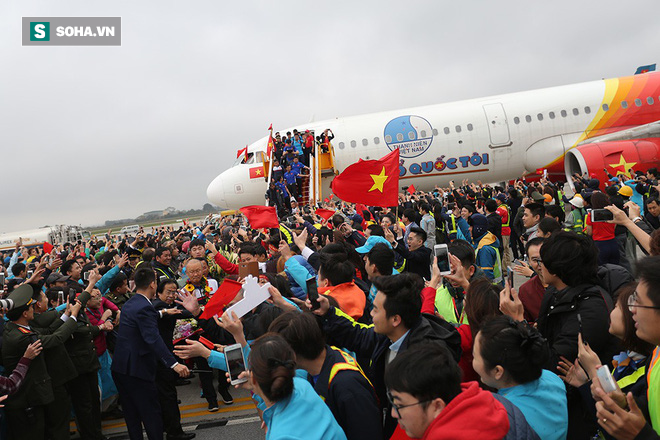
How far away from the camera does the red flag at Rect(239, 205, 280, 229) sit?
845 centimetres

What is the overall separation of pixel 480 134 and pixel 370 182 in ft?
39.4

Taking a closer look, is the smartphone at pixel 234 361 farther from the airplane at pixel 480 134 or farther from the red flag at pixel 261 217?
the airplane at pixel 480 134

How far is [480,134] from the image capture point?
18.6 meters

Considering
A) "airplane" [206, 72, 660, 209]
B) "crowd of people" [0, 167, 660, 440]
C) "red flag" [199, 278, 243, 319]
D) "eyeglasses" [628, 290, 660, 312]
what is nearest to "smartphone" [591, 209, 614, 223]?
"crowd of people" [0, 167, 660, 440]

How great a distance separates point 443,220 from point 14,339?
23.1ft

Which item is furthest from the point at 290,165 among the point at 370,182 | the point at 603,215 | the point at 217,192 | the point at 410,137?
the point at 603,215

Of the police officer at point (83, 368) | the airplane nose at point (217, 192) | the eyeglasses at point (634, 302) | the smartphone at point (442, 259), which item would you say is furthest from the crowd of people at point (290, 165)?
the eyeglasses at point (634, 302)

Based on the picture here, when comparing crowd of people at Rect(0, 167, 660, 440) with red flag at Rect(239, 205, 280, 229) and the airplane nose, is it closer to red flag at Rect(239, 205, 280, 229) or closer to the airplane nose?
red flag at Rect(239, 205, 280, 229)

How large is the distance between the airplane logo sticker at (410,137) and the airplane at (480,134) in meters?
0.04

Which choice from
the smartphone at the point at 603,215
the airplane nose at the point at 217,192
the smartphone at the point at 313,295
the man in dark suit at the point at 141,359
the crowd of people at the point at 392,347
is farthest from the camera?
the airplane nose at the point at 217,192

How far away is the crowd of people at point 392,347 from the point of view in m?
2.06

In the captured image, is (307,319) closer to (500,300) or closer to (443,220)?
(500,300)

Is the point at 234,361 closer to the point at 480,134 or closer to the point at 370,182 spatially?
the point at 370,182

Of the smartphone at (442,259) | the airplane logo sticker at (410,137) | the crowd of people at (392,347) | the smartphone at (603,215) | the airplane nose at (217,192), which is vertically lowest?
the crowd of people at (392,347)
